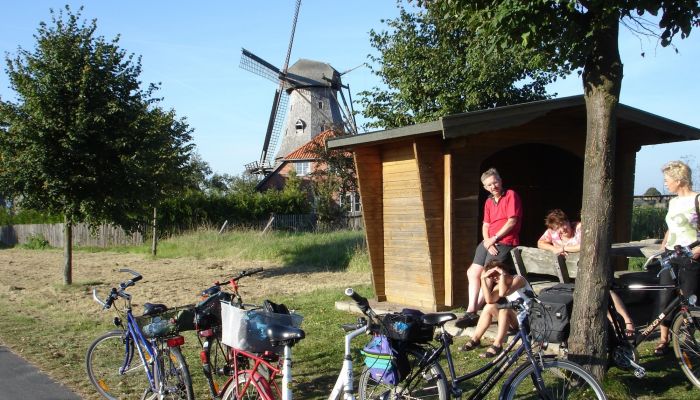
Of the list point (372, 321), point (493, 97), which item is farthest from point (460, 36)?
point (372, 321)

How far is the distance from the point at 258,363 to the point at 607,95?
3.42 meters

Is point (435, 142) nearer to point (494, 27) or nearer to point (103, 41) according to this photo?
point (494, 27)

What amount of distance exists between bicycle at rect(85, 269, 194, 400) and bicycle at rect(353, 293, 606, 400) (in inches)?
67.1

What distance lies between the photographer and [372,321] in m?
4.64

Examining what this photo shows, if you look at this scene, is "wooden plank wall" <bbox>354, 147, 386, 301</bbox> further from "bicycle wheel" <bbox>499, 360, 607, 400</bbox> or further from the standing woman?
"bicycle wheel" <bbox>499, 360, 607, 400</bbox>

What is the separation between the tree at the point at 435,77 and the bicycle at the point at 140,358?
11751 millimetres

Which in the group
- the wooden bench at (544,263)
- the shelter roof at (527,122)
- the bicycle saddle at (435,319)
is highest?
the shelter roof at (527,122)

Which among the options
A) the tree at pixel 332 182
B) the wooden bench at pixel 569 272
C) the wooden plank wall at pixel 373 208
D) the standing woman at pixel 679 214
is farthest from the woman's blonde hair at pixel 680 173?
the tree at pixel 332 182

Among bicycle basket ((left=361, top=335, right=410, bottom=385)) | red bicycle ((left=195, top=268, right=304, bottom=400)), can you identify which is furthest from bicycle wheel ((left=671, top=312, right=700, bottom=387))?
red bicycle ((left=195, top=268, right=304, bottom=400))

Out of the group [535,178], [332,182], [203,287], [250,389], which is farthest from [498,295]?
[332,182]

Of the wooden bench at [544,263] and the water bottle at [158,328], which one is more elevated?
the wooden bench at [544,263]

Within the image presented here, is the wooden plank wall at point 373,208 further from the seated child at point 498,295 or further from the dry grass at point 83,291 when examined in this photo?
the seated child at point 498,295

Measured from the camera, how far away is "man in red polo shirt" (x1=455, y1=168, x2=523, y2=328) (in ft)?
23.5

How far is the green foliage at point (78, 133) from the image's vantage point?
46.8ft
